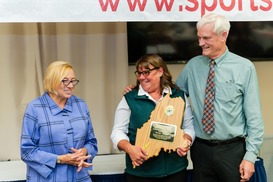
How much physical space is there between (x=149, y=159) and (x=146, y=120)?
0.22 metres

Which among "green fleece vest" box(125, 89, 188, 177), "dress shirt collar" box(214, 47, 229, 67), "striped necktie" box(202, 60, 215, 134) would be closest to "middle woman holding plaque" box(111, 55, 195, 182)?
"green fleece vest" box(125, 89, 188, 177)

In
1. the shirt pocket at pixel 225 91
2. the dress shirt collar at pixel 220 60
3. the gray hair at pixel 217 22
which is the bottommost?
the shirt pocket at pixel 225 91

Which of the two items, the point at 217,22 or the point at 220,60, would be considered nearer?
the point at 217,22

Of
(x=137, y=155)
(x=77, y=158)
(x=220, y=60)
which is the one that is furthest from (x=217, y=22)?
(x=77, y=158)

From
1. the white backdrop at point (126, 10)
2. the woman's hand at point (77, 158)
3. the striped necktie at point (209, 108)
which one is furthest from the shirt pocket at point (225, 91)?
the woman's hand at point (77, 158)

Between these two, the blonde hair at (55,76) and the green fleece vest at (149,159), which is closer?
the blonde hair at (55,76)

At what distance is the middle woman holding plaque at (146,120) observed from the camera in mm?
2143

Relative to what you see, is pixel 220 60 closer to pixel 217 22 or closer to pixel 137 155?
pixel 217 22

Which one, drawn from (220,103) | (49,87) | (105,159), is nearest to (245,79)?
(220,103)

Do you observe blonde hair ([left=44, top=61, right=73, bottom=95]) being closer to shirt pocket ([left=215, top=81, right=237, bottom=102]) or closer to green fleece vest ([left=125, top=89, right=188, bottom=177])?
green fleece vest ([left=125, top=89, right=188, bottom=177])

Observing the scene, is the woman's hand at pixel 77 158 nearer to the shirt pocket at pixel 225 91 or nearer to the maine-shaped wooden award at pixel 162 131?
the maine-shaped wooden award at pixel 162 131

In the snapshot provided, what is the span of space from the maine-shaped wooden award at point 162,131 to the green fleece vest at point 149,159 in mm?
53

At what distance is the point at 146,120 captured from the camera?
2.13 meters

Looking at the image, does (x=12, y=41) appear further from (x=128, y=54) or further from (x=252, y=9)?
(x=252, y=9)
